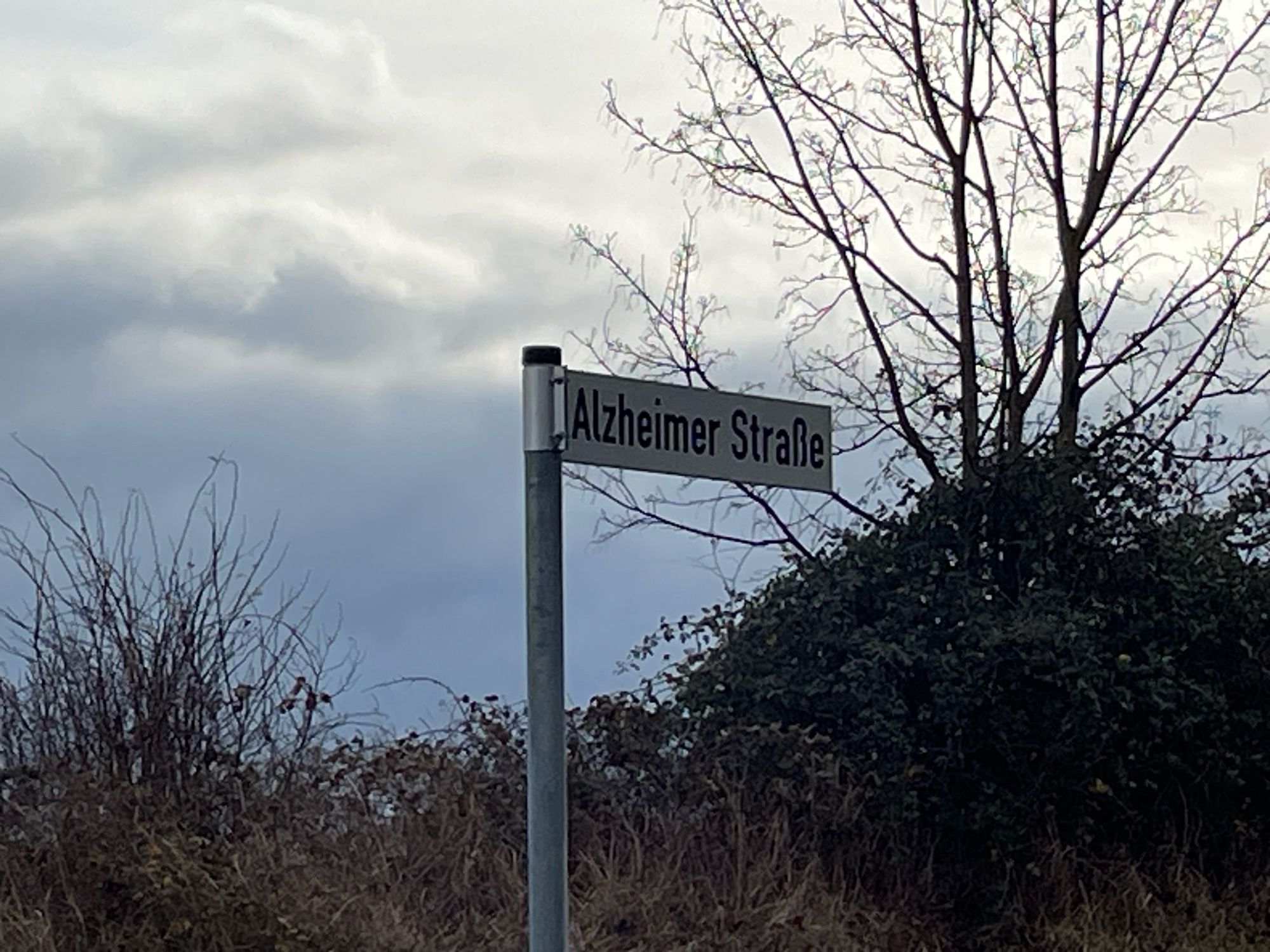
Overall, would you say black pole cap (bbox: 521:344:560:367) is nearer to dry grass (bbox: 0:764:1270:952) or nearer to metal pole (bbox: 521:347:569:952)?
metal pole (bbox: 521:347:569:952)

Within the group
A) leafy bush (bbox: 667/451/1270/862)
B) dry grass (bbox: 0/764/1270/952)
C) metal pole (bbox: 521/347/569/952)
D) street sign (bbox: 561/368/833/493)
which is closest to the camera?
metal pole (bbox: 521/347/569/952)

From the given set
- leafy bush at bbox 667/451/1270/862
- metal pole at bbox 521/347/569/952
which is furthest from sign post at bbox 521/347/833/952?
leafy bush at bbox 667/451/1270/862

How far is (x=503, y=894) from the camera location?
27.8ft

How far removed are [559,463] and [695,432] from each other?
22.4 inches

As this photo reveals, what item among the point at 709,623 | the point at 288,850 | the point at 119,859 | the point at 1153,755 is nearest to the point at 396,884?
the point at 288,850

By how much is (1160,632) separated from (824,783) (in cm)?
264

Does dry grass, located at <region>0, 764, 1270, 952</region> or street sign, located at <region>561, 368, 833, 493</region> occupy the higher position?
street sign, located at <region>561, 368, 833, 493</region>

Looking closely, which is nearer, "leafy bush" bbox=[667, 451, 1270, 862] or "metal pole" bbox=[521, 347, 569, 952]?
"metal pole" bbox=[521, 347, 569, 952]

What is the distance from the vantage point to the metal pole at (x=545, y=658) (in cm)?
501

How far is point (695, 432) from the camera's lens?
5555 mm

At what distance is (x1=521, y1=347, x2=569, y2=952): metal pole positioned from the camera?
501 cm

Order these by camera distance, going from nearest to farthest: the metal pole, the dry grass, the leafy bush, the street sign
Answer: the metal pole → the street sign → the dry grass → the leafy bush

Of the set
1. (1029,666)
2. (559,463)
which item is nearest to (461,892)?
(1029,666)

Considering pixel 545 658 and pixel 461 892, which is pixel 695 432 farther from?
pixel 461 892
